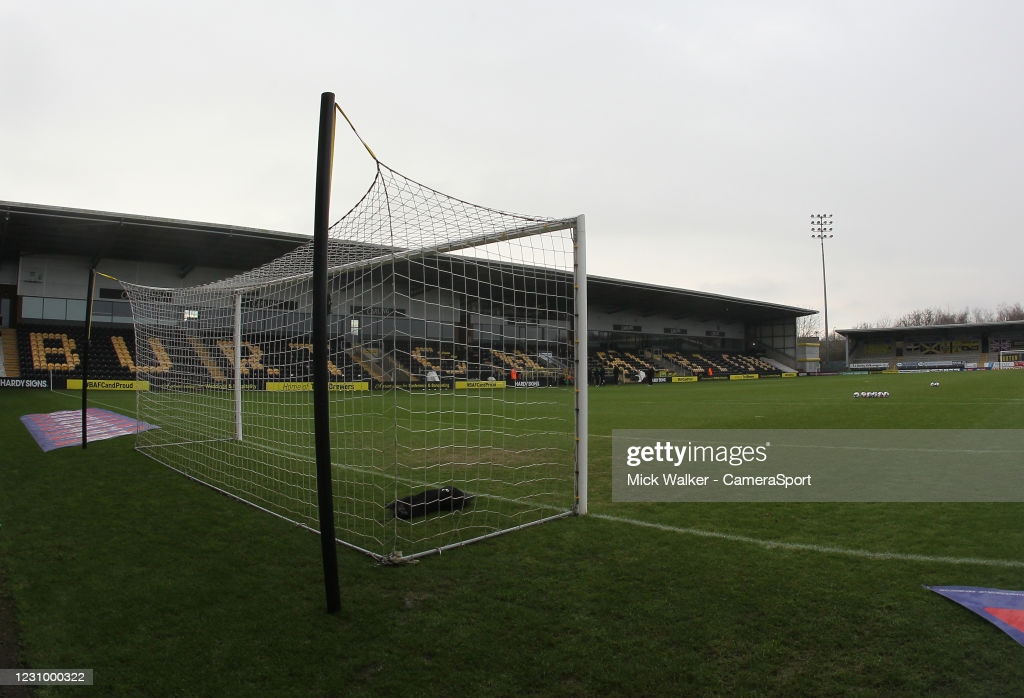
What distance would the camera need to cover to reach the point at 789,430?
400 inches

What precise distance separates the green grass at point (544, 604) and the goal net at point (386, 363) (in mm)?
670

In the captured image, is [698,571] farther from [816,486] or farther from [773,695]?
[816,486]

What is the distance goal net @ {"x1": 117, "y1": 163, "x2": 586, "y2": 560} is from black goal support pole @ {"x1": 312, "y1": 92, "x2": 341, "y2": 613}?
14cm

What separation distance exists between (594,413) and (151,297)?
32.9 feet

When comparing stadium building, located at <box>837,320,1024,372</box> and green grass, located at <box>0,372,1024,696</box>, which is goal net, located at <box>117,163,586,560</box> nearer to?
green grass, located at <box>0,372,1024,696</box>

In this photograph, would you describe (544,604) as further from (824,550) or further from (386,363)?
(386,363)

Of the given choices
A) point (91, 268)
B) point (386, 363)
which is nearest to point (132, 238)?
point (91, 268)

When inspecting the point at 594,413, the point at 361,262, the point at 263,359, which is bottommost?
the point at 594,413

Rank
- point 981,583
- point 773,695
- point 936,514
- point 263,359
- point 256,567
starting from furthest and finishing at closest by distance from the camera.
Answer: point 263,359 → point 936,514 → point 256,567 → point 981,583 → point 773,695

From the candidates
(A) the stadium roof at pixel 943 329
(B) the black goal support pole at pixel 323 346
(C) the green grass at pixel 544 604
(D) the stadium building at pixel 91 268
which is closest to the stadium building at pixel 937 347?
(A) the stadium roof at pixel 943 329

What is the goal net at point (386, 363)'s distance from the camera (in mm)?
4430

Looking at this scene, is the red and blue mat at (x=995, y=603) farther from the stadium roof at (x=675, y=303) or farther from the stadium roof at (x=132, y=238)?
the stadium roof at (x=675, y=303)

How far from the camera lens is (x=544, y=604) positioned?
3010 millimetres

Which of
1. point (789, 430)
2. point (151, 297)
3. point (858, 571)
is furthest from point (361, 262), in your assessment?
point (789, 430)
